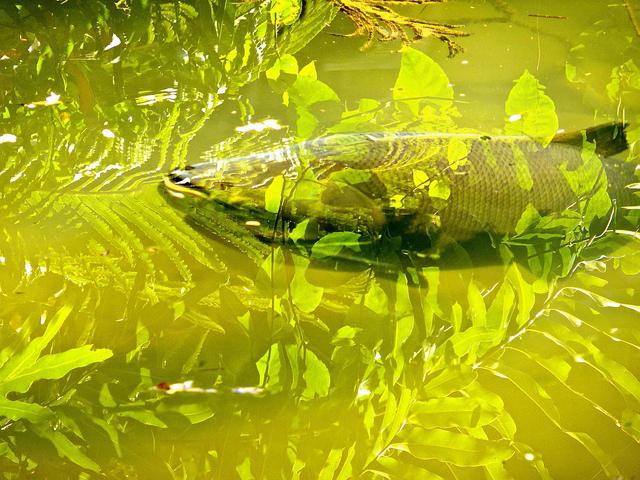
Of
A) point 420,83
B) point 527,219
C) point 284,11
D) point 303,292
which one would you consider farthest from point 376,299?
point 284,11

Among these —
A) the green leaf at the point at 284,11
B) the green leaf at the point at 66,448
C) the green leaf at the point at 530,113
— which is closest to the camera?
the green leaf at the point at 66,448

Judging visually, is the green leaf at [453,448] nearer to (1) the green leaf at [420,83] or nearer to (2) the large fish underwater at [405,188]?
(2) the large fish underwater at [405,188]

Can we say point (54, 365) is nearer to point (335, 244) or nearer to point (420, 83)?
point (335, 244)

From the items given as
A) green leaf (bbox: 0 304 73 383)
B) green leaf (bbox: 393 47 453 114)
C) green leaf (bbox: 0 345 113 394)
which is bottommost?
green leaf (bbox: 0 345 113 394)

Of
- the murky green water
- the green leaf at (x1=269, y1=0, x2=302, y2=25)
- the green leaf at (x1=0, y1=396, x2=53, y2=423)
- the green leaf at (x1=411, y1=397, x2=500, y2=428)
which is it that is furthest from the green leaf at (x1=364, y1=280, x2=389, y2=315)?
the green leaf at (x1=269, y1=0, x2=302, y2=25)

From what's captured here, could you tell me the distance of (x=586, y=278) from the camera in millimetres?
706

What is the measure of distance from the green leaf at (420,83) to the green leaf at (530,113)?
9 cm

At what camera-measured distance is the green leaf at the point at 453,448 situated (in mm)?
540

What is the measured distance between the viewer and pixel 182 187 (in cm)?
71

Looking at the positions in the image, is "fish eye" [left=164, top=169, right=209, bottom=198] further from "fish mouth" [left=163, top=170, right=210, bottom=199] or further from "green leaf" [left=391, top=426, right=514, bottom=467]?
"green leaf" [left=391, top=426, right=514, bottom=467]

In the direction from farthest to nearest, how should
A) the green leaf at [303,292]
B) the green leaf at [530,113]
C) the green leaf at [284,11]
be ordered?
the green leaf at [284,11] < the green leaf at [530,113] < the green leaf at [303,292]

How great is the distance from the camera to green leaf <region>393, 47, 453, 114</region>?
784mm

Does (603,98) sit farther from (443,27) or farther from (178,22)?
(178,22)

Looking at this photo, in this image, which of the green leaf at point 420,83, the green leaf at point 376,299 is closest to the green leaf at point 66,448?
the green leaf at point 376,299
